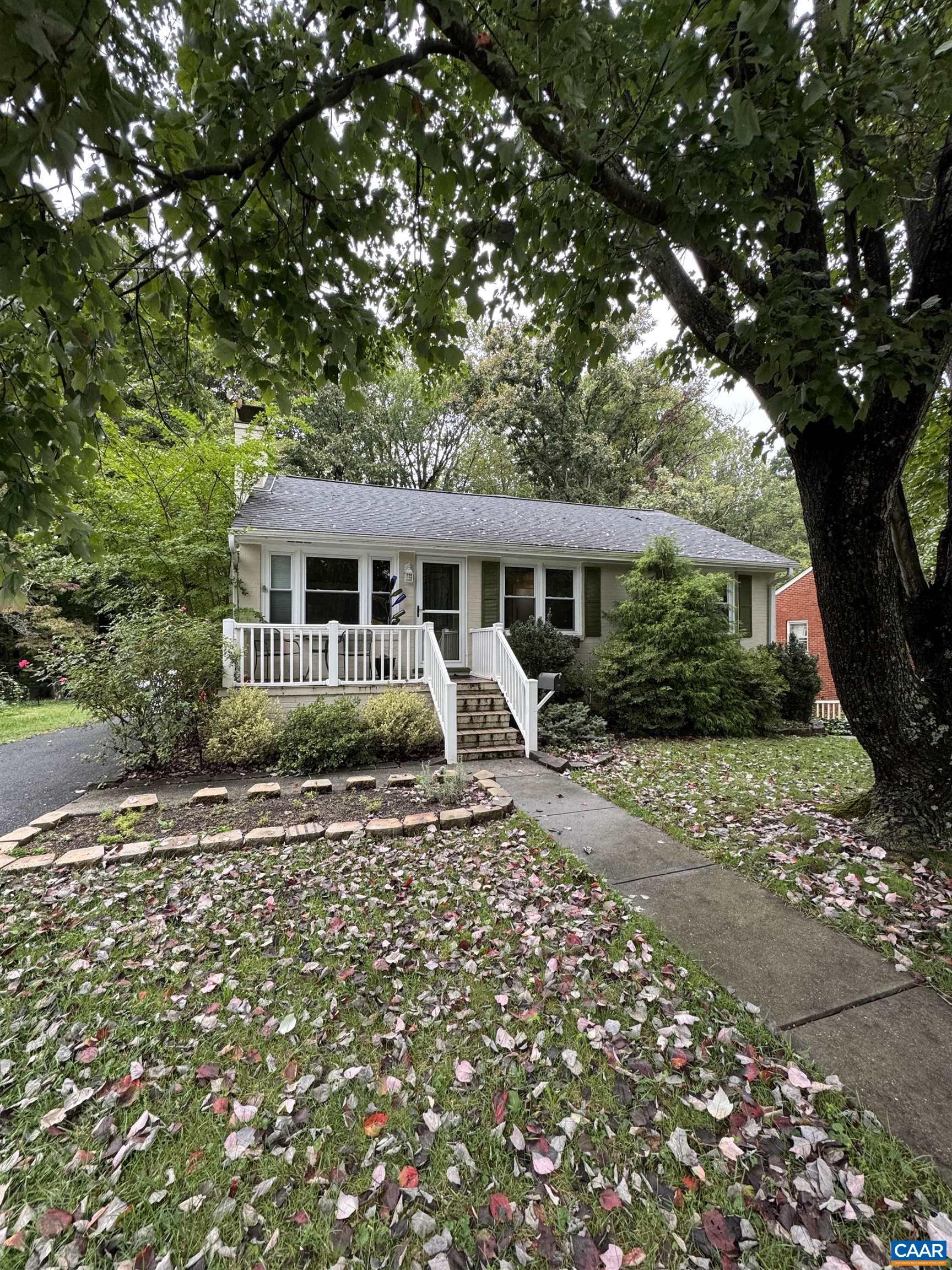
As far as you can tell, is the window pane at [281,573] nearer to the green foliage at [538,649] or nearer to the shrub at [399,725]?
the shrub at [399,725]

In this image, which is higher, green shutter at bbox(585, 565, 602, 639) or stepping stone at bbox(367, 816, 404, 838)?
green shutter at bbox(585, 565, 602, 639)

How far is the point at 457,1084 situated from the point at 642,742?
714 cm

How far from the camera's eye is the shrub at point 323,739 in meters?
6.44

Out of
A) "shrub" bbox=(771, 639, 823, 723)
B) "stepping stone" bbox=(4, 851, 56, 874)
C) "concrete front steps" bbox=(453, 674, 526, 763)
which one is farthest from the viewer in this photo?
"shrub" bbox=(771, 639, 823, 723)

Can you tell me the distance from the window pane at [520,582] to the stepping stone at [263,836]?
23.8 ft

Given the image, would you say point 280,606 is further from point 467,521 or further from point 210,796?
point 210,796

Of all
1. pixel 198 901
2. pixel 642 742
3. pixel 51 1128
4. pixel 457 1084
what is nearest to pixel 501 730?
pixel 642 742

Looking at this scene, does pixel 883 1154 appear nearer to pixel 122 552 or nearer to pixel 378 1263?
pixel 378 1263

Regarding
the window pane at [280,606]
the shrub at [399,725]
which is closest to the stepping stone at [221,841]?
the shrub at [399,725]

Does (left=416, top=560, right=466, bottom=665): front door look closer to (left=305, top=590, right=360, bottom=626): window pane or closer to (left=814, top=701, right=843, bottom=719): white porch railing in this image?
(left=305, top=590, right=360, bottom=626): window pane

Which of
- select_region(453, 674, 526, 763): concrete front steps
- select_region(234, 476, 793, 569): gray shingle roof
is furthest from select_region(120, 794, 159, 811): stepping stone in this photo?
select_region(234, 476, 793, 569): gray shingle roof

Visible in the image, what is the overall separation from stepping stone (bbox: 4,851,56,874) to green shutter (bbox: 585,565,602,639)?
927 centimetres

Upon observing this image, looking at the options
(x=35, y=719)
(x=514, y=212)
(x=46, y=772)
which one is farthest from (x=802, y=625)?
(x=35, y=719)

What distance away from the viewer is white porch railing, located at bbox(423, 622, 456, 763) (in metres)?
7.05
